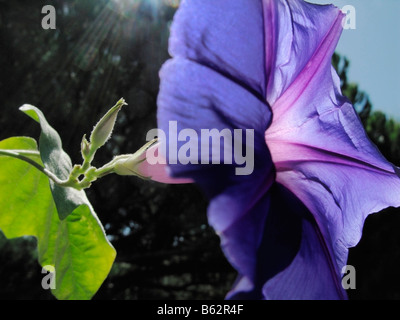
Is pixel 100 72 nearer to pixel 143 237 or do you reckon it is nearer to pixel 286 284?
pixel 143 237

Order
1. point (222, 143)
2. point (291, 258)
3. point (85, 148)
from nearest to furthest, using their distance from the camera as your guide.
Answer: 1. point (222, 143)
2. point (291, 258)
3. point (85, 148)

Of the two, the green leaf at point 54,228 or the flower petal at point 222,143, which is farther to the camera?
the green leaf at point 54,228

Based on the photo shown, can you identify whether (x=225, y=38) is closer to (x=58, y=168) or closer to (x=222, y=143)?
(x=222, y=143)

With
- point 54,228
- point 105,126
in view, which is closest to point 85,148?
point 105,126

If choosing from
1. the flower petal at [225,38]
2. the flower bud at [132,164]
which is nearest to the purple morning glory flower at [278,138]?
the flower petal at [225,38]

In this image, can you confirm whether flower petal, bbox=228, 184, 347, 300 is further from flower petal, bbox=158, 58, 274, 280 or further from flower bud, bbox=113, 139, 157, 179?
flower bud, bbox=113, 139, 157, 179

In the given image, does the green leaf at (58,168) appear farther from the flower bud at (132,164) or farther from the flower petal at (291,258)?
the flower petal at (291,258)
